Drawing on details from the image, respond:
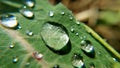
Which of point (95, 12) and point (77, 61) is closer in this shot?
point (77, 61)

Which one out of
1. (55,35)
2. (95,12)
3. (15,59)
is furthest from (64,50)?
(95,12)

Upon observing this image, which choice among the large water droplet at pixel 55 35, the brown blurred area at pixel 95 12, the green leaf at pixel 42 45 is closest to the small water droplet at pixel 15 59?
the green leaf at pixel 42 45

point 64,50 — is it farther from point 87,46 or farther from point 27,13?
point 27,13

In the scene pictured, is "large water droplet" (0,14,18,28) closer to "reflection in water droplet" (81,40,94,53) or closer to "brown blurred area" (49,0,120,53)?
"reflection in water droplet" (81,40,94,53)

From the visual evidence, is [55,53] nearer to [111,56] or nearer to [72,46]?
[72,46]

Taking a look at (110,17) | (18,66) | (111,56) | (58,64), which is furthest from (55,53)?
(110,17)

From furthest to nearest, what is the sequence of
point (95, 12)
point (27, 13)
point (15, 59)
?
1. point (95, 12)
2. point (27, 13)
3. point (15, 59)
